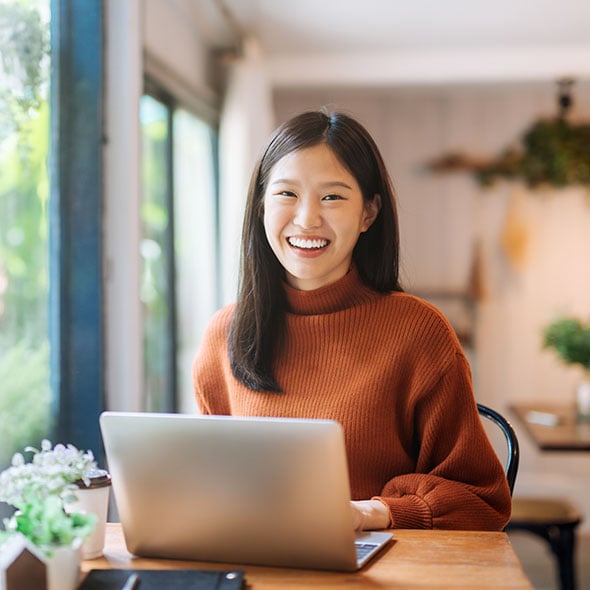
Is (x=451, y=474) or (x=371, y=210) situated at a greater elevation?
(x=371, y=210)

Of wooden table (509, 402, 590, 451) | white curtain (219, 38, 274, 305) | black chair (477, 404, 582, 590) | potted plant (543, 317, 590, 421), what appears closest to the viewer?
black chair (477, 404, 582, 590)

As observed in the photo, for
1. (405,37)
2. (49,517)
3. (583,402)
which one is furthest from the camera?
(405,37)

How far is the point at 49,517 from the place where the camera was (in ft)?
3.44

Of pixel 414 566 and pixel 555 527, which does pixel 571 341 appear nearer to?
pixel 555 527

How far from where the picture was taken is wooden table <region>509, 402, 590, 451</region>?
309 cm

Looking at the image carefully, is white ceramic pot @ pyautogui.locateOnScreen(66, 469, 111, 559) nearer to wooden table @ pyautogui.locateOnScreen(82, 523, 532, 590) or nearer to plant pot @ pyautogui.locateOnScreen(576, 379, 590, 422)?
wooden table @ pyautogui.locateOnScreen(82, 523, 532, 590)

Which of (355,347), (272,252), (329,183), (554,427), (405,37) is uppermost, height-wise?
(405,37)

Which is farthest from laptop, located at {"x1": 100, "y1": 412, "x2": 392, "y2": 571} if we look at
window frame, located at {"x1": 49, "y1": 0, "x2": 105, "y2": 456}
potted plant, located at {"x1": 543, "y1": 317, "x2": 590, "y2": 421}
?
potted plant, located at {"x1": 543, "y1": 317, "x2": 590, "y2": 421}

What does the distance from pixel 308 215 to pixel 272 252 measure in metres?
0.18

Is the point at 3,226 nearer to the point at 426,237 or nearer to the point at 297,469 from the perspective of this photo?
the point at 297,469

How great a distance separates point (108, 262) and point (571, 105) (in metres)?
3.40

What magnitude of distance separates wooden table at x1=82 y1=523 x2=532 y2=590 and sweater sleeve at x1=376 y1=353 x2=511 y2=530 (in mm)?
75

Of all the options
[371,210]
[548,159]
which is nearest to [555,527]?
[371,210]

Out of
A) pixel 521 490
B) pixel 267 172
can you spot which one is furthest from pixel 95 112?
pixel 521 490
